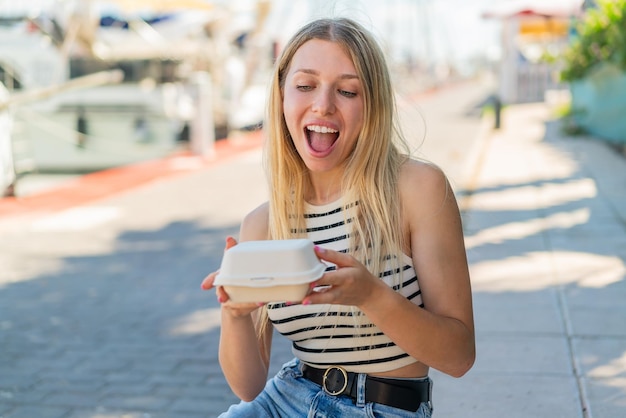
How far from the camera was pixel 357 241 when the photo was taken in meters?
2.14

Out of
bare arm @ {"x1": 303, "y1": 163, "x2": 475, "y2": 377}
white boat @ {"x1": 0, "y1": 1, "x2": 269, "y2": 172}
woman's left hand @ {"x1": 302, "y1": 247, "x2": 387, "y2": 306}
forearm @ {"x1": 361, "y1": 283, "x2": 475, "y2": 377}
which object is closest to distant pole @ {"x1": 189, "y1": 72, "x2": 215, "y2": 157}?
white boat @ {"x1": 0, "y1": 1, "x2": 269, "y2": 172}

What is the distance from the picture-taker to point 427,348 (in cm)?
198

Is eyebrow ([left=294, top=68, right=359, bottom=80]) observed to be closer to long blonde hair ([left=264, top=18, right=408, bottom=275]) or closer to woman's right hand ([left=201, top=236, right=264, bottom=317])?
long blonde hair ([left=264, top=18, right=408, bottom=275])

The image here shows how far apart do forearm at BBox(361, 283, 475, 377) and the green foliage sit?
8815mm

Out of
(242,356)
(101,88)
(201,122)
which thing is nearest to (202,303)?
(242,356)

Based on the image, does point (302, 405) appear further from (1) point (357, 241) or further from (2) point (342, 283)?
(2) point (342, 283)

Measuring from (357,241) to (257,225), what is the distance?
368mm

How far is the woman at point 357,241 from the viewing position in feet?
6.84

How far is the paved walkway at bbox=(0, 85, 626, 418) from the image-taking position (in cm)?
392

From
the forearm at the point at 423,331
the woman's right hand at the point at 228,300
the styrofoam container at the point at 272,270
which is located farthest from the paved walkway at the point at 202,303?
the styrofoam container at the point at 272,270

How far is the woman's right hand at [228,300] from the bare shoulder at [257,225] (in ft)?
1.13

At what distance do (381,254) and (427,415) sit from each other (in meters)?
0.46

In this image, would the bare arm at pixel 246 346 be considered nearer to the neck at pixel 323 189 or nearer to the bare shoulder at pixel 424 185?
the neck at pixel 323 189

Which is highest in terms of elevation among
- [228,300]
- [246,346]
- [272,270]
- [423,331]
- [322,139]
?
[322,139]
